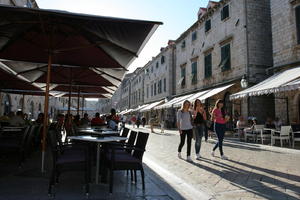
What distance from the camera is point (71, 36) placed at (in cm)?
550

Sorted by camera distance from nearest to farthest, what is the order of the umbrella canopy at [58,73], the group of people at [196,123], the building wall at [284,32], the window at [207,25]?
the group of people at [196,123] → the umbrella canopy at [58,73] → the building wall at [284,32] → the window at [207,25]

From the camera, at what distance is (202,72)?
66.3ft

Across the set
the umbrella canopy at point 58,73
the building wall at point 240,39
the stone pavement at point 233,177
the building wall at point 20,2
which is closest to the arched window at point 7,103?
the building wall at point 20,2

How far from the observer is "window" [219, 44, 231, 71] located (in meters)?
16.8

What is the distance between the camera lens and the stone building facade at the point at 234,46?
1525 cm

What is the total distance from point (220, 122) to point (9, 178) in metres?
5.25

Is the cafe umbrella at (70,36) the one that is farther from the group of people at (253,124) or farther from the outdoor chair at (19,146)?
the group of people at (253,124)

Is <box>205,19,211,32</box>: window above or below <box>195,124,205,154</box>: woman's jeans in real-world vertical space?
above

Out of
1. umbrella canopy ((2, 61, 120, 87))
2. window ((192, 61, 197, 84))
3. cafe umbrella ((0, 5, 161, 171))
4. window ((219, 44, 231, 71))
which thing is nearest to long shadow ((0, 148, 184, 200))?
cafe umbrella ((0, 5, 161, 171))

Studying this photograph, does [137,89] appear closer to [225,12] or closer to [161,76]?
[161,76]

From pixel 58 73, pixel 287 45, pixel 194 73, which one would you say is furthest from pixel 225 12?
pixel 58 73

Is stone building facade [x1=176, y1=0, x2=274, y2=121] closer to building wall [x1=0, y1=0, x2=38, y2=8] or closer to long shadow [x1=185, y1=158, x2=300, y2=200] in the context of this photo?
long shadow [x1=185, y1=158, x2=300, y2=200]

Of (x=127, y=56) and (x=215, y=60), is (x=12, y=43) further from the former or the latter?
(x=215, y=60)

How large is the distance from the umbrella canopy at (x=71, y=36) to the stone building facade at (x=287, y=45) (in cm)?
924
